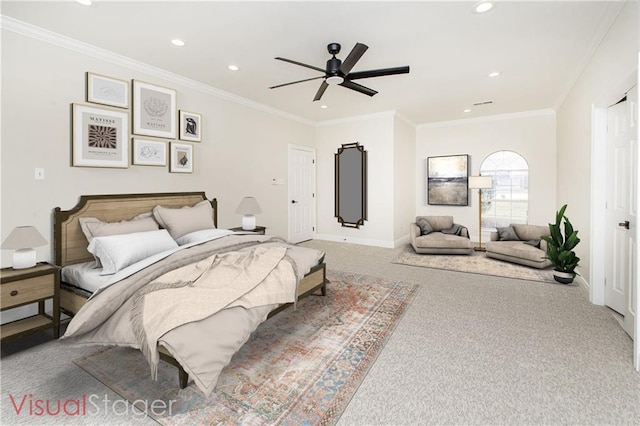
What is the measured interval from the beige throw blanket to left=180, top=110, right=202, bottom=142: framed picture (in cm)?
234

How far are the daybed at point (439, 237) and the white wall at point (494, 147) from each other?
0.89 metres

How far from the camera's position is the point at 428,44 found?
3330 millimetres

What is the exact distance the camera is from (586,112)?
146 inches

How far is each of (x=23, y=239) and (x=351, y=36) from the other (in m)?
3.56

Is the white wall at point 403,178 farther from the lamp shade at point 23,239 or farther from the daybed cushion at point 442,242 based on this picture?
the lamp shade at point 23,239

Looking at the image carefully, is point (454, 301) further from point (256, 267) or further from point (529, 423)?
point (256, 267)

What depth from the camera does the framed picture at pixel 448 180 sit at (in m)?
6.88

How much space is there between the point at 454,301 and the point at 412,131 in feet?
16.0

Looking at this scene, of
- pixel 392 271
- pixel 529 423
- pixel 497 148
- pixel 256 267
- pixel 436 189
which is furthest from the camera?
pixel 436 189

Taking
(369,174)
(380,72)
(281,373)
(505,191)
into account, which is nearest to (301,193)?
(369,174)

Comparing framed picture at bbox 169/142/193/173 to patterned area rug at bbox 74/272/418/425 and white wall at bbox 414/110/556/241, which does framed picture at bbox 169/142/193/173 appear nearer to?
patterned area rug at bbox 74/272/418/425

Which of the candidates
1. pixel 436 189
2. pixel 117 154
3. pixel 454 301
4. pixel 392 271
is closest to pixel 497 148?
pixel 436 189

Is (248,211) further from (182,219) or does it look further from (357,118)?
(357,118)

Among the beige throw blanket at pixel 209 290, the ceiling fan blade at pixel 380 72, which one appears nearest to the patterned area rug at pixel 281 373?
the beige throw blanket at pixel 209 290
